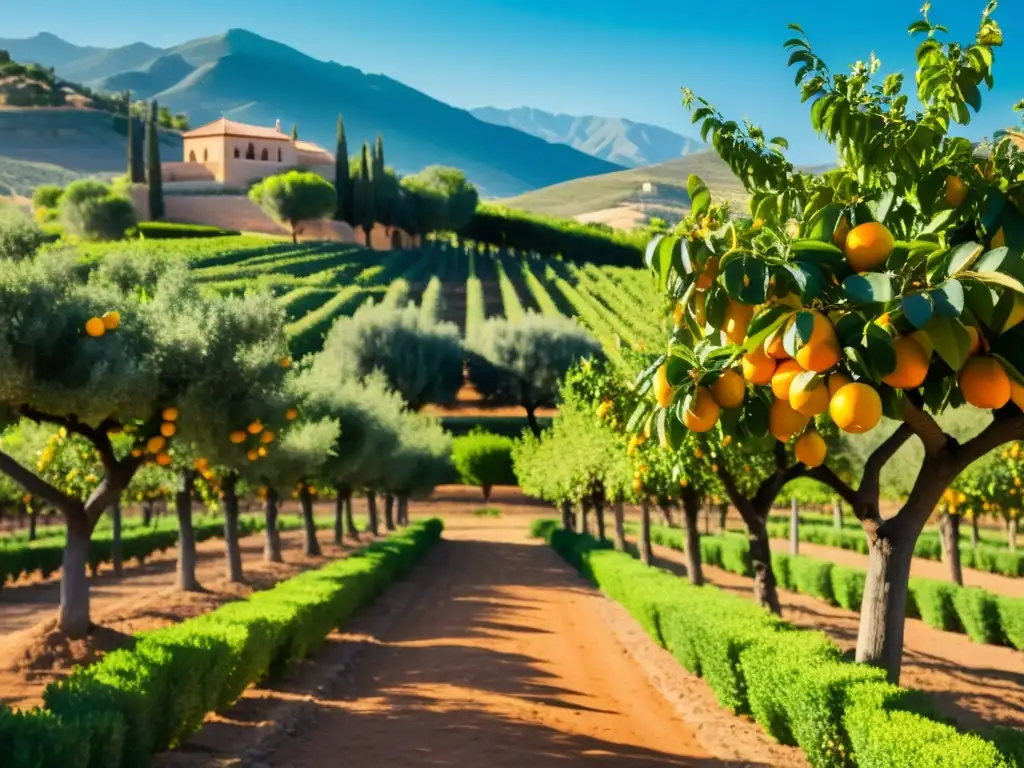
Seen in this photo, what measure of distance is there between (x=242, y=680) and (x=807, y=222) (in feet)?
31.9

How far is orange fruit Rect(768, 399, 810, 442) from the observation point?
4449 millimetres

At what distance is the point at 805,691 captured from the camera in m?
9.13

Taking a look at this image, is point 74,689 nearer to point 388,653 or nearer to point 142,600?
point 388,653

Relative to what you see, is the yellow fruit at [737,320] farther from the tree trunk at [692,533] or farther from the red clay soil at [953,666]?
the tree trunk at [692,533]

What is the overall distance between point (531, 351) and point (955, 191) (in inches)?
2790

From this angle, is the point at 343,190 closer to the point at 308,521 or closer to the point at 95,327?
the point at 308,521

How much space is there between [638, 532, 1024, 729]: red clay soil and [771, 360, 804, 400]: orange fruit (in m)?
8.36

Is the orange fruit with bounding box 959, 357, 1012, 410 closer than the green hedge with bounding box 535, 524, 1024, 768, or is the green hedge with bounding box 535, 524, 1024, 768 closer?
the orange fruit with bounding box 959, 357, 1012, 410

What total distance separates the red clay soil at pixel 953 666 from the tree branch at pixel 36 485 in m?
11.1

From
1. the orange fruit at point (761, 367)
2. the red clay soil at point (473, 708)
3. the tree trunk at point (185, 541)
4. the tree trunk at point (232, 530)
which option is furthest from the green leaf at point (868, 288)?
the tree trunk at point (232, 530)

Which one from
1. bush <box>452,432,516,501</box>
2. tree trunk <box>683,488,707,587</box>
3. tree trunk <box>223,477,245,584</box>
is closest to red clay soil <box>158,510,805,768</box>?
tree trunk <box>683,488,707,587</box>

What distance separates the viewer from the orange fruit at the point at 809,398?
3.95 m

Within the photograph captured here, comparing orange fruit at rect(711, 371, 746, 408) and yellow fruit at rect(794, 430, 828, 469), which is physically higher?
orange fruit at rect(711, 371, 746, 408)

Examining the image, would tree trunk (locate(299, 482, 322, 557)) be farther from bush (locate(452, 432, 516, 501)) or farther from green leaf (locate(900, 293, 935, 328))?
bush (locate(452, 432, 516, 501))
